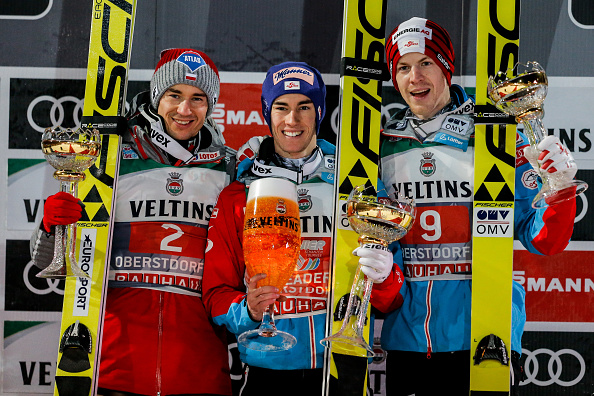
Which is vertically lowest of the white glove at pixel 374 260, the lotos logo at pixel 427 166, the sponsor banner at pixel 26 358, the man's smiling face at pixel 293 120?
the sponsor banner at pixel 26 358

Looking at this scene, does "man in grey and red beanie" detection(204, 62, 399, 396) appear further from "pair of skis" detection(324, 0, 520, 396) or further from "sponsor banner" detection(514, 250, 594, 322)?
"sponsor banner" detection(514, 250, 594, 322)

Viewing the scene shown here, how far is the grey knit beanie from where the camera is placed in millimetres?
2521

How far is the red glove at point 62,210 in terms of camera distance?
2.25 meters

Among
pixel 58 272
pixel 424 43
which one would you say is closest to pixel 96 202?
pixel 58 272

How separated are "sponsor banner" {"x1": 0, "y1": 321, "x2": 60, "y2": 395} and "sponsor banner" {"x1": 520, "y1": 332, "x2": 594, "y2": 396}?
6.93 ft

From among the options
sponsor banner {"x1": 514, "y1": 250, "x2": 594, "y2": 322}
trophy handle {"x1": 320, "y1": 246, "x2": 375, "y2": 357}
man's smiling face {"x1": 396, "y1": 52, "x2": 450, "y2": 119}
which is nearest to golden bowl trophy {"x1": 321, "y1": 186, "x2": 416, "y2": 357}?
trophy handle {"x1": 320, "y1": 246, "x2": 375, "y2": 357}

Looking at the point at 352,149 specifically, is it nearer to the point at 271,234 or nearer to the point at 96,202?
the point at 271,234

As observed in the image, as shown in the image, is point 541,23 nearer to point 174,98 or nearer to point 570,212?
Answer: point 570,212

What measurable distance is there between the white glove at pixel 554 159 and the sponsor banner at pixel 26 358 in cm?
221

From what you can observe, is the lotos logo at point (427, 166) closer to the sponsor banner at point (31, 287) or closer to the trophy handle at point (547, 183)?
the trophy handle at point (547, 183)

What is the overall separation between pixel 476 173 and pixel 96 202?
4.74 ft

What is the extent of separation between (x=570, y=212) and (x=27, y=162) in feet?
7.54

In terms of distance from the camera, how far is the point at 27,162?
2949 millimetres

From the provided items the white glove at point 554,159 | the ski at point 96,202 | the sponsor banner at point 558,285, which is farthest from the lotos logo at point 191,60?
the sponsor banner at point 558,285
